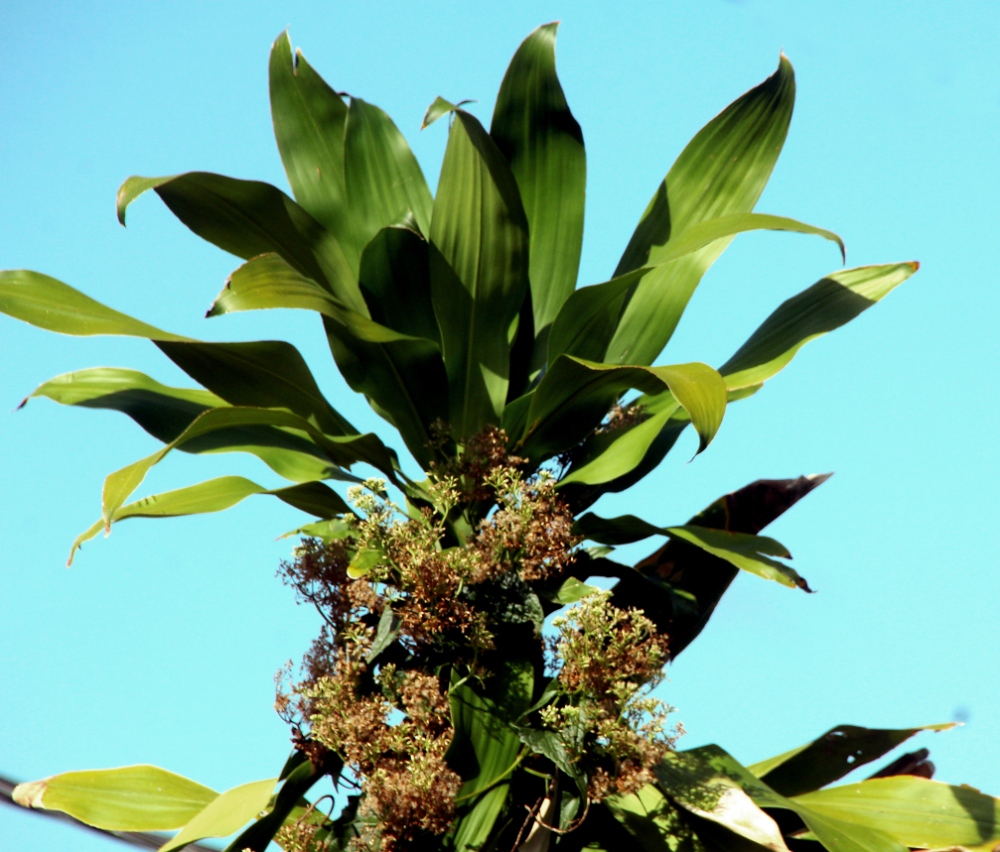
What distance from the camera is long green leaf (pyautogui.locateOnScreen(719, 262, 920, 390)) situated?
6.70ft

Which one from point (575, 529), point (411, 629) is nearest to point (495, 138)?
point (575, 529)

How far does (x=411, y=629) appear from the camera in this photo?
1748mm

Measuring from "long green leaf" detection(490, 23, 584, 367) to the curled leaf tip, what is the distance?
1325 mm

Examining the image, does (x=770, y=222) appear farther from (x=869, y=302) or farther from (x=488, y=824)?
(x=488, y=824)

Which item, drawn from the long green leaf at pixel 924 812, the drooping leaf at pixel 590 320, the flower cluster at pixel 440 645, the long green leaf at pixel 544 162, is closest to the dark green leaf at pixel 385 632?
the flower cluster at pixel 440 645

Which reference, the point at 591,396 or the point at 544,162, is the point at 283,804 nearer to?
the point at 591,396

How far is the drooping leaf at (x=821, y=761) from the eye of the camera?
226 cm

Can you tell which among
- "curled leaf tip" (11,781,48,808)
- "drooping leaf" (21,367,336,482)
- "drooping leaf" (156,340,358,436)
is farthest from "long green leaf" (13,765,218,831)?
"drooping leaf" (156,340,358,436)

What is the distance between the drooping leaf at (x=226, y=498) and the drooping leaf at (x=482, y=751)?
1.64 ft

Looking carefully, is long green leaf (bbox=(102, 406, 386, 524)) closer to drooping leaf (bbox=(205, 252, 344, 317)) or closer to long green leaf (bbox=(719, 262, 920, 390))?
drooping leaf (bbox=(205, 252, 344, 317))

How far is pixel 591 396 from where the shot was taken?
6.51 feet

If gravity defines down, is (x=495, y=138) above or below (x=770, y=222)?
above

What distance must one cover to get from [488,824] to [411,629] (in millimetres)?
362

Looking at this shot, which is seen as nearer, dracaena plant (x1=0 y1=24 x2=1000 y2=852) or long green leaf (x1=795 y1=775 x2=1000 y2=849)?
dracaena plant (x1=0 y1=24 x2=1000 y2=852)
